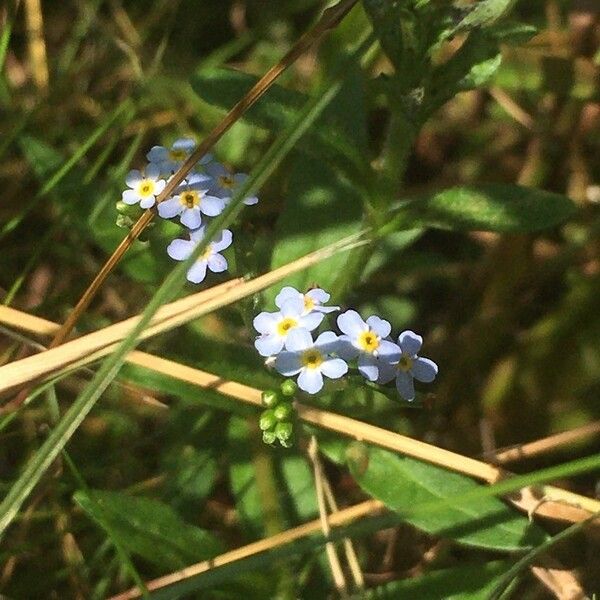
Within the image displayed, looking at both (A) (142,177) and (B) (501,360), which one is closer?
(A) (142,177)

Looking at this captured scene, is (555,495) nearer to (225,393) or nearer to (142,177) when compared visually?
(225,393)

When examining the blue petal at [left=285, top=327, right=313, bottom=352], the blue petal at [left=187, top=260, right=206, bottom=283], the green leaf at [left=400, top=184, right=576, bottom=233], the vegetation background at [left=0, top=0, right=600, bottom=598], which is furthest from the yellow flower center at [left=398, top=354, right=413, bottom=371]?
the blue petal at [left=187, top=260, right=206, bottom=283]

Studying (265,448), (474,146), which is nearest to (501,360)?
(474,146)

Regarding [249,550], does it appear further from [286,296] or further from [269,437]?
[286,296]

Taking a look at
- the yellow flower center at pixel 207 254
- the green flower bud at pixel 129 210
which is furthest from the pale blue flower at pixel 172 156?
the yellow flower center at pixel 207 254

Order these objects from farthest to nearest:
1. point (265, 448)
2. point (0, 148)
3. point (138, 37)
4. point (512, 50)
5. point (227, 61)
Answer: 1. point (227, 61)
2. point (138, 37)
3. point (512, 50)
4. point (0, 148)
5. point (265, 448)

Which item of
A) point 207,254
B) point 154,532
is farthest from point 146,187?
point 154,532

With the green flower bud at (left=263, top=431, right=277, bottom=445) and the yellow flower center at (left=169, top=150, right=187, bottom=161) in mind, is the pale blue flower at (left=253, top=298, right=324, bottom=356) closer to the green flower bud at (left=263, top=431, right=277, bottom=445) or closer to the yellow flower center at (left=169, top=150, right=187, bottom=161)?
the green flower bud at (left=263, top=431, right=277, bottom=445)
